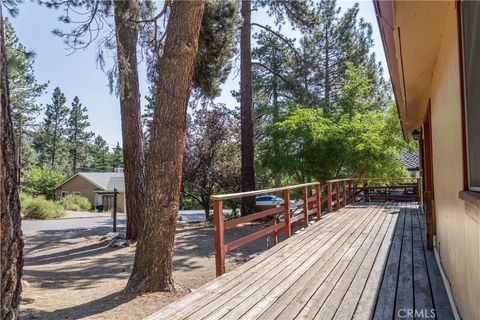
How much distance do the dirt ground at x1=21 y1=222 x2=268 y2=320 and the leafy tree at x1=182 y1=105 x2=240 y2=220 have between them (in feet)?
11.7

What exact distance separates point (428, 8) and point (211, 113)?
13597 mm

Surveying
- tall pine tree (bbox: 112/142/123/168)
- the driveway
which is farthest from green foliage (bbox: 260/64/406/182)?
tall pine tree (bbox: 112/142/123/168)

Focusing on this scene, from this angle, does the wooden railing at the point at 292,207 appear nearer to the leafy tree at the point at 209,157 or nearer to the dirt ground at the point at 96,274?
the dirt ground at the point at 96,274

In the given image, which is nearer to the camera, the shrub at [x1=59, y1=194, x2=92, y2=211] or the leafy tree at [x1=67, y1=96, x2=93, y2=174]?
the shrub at [x1=59, y1=194, x2=92, y2=211]

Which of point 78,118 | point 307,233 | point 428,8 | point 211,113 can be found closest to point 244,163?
point 211,113

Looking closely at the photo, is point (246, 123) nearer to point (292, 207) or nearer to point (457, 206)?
point (292, 207)

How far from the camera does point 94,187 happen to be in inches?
1518

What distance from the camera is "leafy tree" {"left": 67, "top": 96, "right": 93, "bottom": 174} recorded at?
49.9 meters

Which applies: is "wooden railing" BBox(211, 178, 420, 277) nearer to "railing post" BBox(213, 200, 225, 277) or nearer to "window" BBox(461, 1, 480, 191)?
"railing post" BBox(213, 200, 225, 277)

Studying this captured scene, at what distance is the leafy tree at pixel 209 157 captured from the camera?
15.0 m

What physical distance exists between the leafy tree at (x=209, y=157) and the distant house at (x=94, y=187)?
23447mm

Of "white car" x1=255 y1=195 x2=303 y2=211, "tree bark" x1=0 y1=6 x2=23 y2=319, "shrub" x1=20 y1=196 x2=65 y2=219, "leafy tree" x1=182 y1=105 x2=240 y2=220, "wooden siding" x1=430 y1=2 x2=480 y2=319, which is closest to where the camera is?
"wooden siding" x1=430 y1=2 x2=480 y2=319

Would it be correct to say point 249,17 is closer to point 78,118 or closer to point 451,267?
point 451,267

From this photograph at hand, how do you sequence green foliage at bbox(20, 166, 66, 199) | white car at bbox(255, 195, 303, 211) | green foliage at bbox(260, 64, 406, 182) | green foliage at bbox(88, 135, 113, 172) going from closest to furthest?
green foliage at bbox(260, 64, 406, 182) → white car at bbox(255, 195, 303, 211) → green foliage at bbox(20, 166, 66, 199) → green foliage at bbox(88, 135, 113, 172)
